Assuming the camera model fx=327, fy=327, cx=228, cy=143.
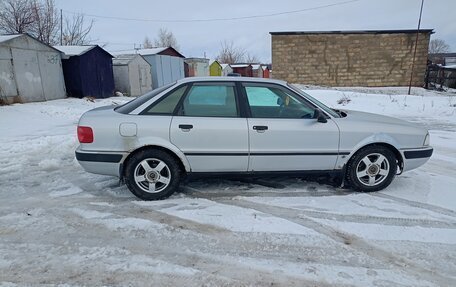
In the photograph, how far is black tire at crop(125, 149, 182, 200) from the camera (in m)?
4.01

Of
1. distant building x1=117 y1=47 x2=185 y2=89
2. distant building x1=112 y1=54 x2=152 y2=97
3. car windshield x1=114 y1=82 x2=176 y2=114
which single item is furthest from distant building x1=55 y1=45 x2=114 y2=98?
car windshield x1=114 y1=82 x2=176 y2=114

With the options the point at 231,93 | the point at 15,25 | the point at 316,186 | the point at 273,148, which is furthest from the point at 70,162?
the point at 15,25

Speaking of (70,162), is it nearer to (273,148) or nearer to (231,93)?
→ (231,93)

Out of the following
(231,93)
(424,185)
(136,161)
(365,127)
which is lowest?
(424,185)

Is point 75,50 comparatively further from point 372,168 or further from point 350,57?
point 372,168

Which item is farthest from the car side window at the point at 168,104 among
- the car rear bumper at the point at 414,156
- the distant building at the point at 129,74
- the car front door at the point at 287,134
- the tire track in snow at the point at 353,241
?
the distant building at the point at 129,74

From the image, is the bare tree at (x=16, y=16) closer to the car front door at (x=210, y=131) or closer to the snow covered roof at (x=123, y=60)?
the snow covered roof at (x=123, y=60)

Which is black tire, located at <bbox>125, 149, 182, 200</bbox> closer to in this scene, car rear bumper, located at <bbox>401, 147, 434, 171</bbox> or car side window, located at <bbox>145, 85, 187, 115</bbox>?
car side window, located at <bbox>145, 85, 187, 115</bbox>

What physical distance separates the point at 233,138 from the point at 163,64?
2501 centimetres

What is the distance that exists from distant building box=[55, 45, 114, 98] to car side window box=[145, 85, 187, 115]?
16.0 meters

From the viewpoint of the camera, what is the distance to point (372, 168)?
14.1 feet

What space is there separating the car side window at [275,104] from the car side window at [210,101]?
0.24 metres

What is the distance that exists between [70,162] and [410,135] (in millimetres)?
5455

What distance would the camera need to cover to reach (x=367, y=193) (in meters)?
4.33
